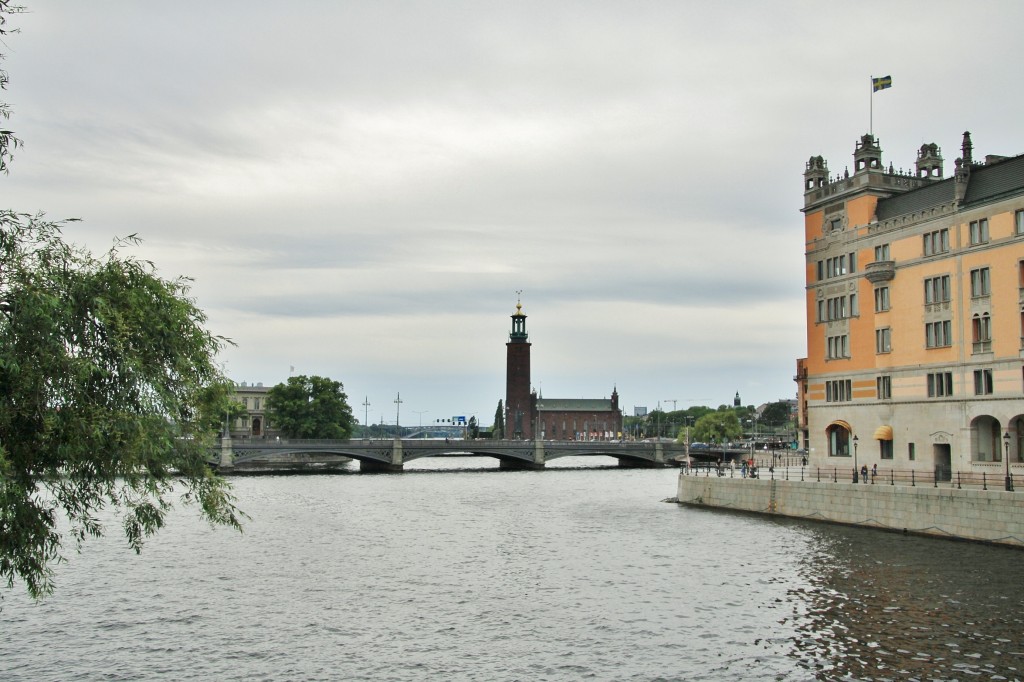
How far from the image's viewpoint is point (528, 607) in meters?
40.0

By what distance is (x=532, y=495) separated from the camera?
98.5m

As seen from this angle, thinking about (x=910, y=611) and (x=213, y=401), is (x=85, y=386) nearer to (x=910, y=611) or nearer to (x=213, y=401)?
(x=213, y=401)

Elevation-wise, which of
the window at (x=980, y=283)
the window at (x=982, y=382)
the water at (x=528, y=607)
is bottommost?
the water at (x=528, y=607)

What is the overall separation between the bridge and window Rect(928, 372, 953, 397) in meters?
82.6

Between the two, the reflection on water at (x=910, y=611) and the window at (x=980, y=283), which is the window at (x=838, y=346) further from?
the reflection on water at (x=910, y=611)

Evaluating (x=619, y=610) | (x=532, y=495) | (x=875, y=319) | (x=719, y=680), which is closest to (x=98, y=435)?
(x=719, y=680)

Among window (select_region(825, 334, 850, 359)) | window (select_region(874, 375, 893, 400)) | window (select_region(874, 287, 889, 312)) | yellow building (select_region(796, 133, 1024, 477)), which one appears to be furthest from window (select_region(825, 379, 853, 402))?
window (select_region(874, 287, 889, 312))

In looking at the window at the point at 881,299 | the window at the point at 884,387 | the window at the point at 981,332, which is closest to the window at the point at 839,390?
the window at the point at 884,387

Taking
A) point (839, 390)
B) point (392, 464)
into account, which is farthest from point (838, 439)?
point (392, 464)

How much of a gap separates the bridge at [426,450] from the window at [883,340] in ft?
255

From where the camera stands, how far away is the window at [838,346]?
74.4 metres

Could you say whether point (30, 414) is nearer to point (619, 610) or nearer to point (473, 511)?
point (619, 610)

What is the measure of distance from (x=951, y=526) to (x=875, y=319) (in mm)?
22115

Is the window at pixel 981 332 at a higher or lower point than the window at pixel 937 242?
lower
